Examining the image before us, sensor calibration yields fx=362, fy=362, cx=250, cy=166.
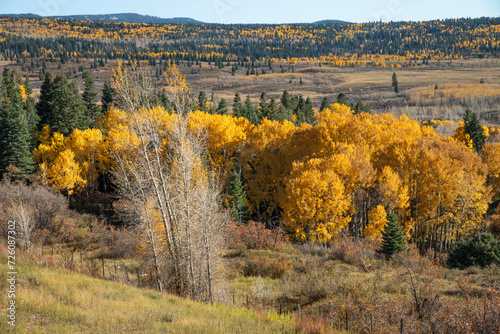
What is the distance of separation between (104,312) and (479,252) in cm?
2873

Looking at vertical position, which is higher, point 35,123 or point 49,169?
point 35,123

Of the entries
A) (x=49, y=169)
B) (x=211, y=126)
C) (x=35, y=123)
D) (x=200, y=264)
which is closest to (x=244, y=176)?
(x=211, y=126)

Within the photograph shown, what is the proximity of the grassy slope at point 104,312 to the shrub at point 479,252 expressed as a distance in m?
22.0

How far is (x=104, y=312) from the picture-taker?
12.7 m

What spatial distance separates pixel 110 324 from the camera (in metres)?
11.8

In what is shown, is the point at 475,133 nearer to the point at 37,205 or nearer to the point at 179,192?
the point at 179,192

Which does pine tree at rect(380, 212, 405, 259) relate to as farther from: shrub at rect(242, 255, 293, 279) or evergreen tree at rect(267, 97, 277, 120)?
evergreen tree at rect(267, 97, 277, 120)

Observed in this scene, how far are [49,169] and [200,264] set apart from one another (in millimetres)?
37605

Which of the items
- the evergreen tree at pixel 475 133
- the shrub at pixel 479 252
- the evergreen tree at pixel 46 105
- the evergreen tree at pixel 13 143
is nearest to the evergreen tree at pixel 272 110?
the evergreen tree at pixel 475 133

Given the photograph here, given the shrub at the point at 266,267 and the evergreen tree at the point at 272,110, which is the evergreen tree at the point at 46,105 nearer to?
the evergreen tree at the point at 272,110

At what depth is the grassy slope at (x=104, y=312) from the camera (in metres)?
11.6

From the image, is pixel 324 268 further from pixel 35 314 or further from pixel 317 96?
pixel 317 96

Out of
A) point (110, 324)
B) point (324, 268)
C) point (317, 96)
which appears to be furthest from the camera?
point (317, 96)

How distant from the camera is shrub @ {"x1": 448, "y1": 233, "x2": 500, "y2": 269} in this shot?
28.7 metres
